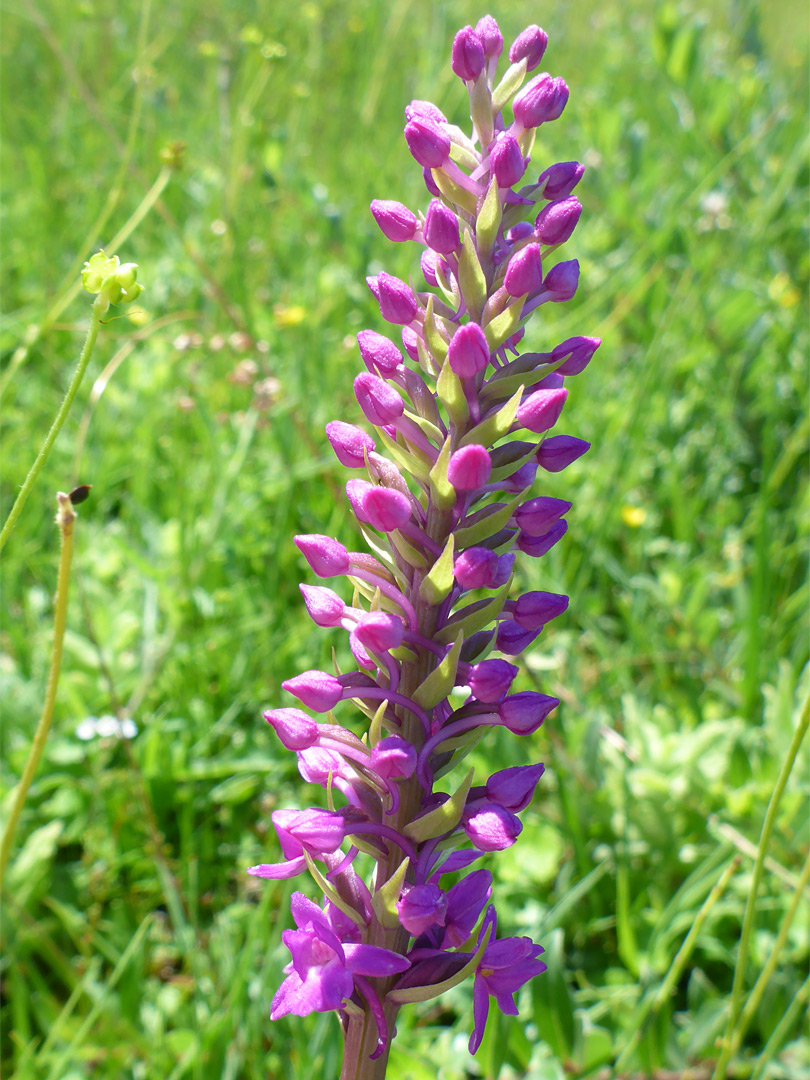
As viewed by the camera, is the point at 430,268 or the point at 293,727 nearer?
the point at 293,727

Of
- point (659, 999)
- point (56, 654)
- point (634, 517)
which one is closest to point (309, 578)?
point (634, 517)

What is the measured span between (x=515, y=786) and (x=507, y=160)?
1.81ft

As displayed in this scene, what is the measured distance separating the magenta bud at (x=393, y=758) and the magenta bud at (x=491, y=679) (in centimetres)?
8

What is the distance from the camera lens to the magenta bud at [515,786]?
0.76 metres

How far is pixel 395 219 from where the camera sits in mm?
849

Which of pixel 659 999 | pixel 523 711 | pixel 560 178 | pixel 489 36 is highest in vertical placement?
pixel 489 36

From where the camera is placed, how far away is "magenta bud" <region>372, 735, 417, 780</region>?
2.27ft

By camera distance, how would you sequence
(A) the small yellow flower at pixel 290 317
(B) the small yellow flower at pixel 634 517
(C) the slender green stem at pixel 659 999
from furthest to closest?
(A) the small yellow flower at pixel 290 317, (B) the small yellow flower at pixel 634 517, (C) the slender green stem at pixel 659 999

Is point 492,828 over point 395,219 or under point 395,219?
under

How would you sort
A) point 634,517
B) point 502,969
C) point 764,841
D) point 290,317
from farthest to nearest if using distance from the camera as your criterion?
point 290,317, point 634,517, point 764,841, point 502,969

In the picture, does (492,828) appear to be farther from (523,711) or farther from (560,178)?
(560,178)

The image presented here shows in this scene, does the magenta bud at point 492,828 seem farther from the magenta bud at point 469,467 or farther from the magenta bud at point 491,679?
the magenta bud at point 469,467

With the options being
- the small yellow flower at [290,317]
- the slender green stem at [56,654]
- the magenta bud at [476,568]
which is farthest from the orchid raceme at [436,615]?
the small yellow flower at [290,317]

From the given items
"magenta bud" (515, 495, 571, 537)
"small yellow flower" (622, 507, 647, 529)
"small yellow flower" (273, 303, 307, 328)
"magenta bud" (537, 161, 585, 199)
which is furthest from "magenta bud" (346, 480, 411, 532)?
"small yellow flower" (273, 303, 307, 328)
